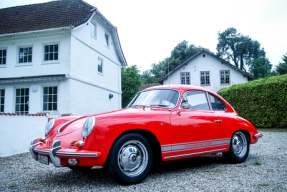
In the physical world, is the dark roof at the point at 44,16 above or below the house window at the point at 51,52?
above

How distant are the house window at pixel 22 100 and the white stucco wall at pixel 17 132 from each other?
5.61 m

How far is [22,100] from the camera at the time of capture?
12039 mm

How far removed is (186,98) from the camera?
401cm

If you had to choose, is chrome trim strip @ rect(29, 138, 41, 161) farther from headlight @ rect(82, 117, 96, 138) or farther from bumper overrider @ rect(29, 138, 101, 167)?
headlight @ rect(82, 117, 96, 138)

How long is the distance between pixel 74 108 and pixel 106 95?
4836 millimetres

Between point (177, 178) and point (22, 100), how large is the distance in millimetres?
11400

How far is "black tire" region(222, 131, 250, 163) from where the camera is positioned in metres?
4.33

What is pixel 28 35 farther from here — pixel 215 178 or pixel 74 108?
pixel 215 178

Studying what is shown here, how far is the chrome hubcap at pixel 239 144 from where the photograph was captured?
176 inches

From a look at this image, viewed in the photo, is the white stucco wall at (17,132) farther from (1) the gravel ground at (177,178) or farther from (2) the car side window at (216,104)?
(2) the car side window at (216,104)

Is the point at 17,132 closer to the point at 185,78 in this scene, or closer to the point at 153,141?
the point at 153,141

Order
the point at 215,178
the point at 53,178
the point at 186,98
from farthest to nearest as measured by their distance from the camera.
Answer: the point at 186,98 → the point at 53,178 → the point at 215,178

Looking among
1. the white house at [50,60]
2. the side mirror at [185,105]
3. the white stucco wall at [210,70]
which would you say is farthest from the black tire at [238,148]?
the white stucco wall at [210,70]

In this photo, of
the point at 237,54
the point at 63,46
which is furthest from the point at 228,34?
the point at 63,46
